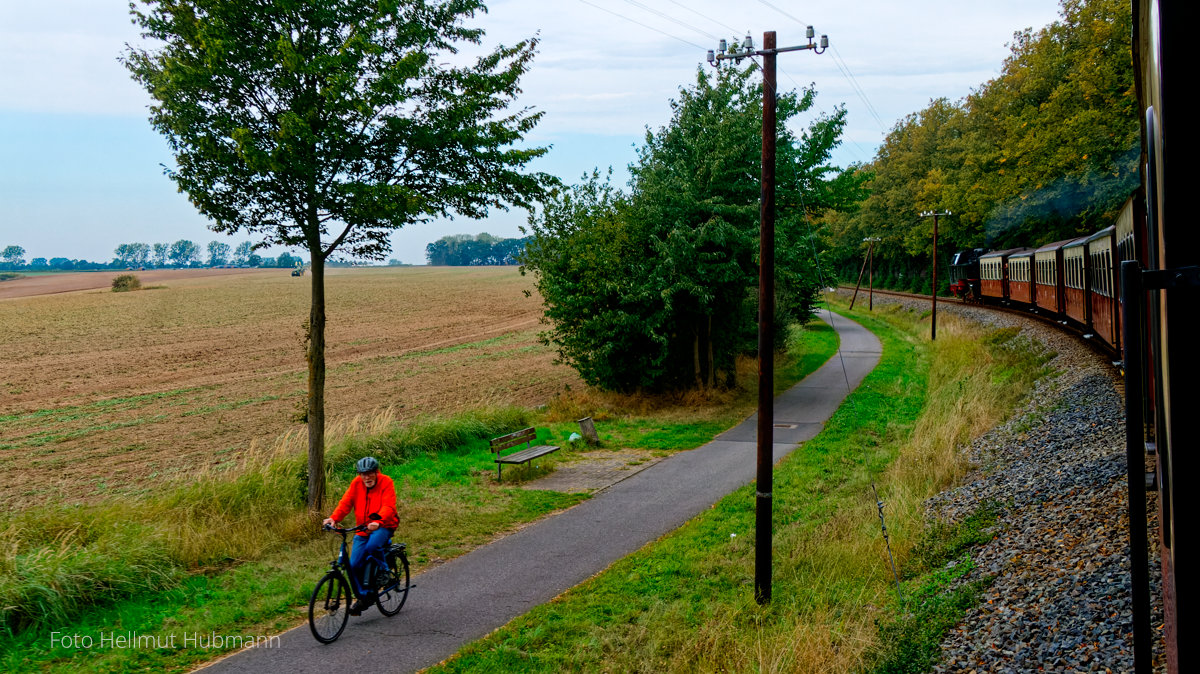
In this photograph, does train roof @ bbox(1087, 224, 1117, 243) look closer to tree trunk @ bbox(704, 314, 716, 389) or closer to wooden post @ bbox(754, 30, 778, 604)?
tree trunk @ bbox(704, 314, 716, 389)

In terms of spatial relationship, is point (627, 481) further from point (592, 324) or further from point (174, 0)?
point (174, 0)

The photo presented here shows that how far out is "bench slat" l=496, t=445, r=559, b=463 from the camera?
14.0m

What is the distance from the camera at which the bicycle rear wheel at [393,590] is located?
26.1ft

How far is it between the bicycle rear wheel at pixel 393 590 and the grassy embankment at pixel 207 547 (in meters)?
0.84

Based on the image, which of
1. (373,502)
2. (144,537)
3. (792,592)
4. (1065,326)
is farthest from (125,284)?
(792,592)

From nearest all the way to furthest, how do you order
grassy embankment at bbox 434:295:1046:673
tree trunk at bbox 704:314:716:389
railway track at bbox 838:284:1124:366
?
grassy embankment at bbox 434:295:1046:673 < railway track at bbox 838:284:1124:366 < tree trunk at bbox 704:314:716:389

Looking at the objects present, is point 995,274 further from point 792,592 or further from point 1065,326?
point 792,592

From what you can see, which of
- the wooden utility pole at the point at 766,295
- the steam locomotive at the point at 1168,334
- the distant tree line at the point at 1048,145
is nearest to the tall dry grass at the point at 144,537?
the wooden utility pole at the point at 766,295

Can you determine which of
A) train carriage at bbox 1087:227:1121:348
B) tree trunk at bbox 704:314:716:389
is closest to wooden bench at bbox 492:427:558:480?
tree trunk at bbox 704:314:716:389

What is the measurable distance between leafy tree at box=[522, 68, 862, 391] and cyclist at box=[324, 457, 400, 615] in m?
12.6

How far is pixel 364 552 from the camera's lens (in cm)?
775

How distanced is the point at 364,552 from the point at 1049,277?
2703cm

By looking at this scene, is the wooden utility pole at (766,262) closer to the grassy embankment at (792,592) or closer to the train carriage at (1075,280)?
the grassy embankment at (792,592)

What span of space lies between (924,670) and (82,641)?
7.37m
